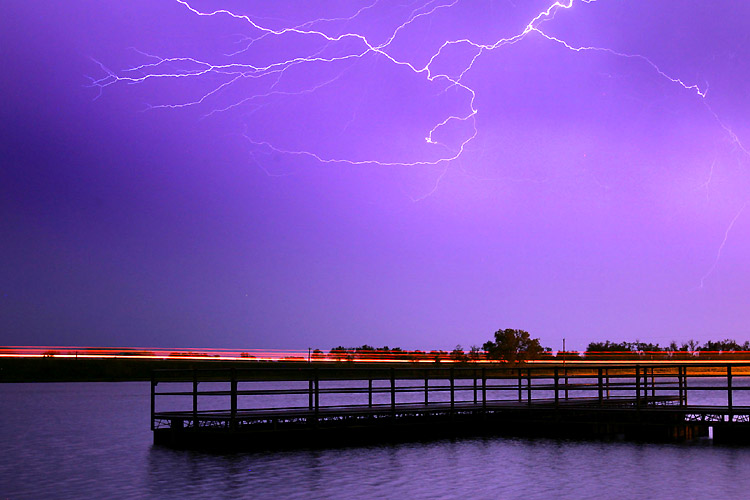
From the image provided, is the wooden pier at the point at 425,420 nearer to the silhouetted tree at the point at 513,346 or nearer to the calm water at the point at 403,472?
the calm water at the point at 403,472

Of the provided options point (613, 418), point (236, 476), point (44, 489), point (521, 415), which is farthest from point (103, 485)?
point (613, 418)

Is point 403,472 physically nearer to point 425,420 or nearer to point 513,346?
point 425,420

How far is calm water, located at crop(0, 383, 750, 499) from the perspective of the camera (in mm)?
14008

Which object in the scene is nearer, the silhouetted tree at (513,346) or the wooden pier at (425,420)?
the wooden pier at (425,420)

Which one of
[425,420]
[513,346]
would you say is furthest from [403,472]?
[513,346]

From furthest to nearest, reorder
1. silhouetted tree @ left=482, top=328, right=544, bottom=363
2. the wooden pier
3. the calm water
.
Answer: silhouetted tree @ left=482, top=328, right=544, bottom=363 < the wooden pier < the calm water

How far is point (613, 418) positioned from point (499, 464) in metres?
5.96

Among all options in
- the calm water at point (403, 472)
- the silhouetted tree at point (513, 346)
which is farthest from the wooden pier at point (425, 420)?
the silhouetted tree at point (513, 346)

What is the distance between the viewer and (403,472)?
16.0m

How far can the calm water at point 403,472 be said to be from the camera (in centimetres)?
1401

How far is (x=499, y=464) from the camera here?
57.0 feet

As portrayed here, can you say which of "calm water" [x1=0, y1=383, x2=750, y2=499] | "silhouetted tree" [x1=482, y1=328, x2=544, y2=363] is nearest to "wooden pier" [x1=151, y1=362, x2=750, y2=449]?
"calm water" [x1=0, y1=383, x2=750, y2=499]

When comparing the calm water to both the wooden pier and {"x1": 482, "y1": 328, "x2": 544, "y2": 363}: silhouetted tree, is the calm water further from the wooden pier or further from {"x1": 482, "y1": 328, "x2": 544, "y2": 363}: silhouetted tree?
{"x1": 482, "y1": 328, "x2": 544, "y2": 363}: silhouetted tree

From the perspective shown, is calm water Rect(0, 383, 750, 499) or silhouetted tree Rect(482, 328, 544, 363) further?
silhouetted tree Rect(482, 328, 544, 363)
